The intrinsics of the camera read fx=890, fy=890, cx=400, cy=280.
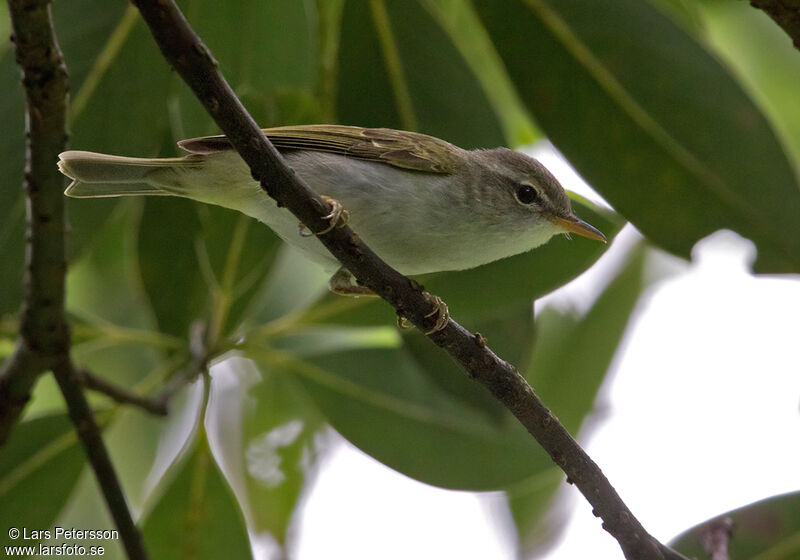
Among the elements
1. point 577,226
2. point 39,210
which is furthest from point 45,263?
point 577,226

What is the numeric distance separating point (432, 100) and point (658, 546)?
1.79m

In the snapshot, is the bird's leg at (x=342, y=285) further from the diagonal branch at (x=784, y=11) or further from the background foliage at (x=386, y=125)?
the diagonal branch at (x=784, y=11)

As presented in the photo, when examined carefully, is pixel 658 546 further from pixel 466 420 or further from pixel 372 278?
pixel 466 420

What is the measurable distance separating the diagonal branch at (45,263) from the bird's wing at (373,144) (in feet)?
1.94

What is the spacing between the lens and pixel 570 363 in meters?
4.10

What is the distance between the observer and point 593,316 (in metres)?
4.25

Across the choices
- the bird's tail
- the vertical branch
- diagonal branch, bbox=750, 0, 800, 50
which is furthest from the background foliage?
diagonal branch, bbox=750, 0, 800, 50

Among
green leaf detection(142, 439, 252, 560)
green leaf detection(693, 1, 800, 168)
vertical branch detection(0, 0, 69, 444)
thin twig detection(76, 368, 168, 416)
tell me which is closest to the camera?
vertical branch detection(0, 0, 69, 444)

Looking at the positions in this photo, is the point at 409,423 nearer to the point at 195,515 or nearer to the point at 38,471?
the point at 195,515

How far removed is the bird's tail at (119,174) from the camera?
9.20 ft

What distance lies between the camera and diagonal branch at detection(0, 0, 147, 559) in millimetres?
2084

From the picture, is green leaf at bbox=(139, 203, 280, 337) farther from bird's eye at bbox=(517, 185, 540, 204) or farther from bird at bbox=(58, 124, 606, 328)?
bird's eye at bbox=(517, 185, 540, 204)

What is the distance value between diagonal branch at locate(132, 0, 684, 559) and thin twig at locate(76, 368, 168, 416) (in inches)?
44.5

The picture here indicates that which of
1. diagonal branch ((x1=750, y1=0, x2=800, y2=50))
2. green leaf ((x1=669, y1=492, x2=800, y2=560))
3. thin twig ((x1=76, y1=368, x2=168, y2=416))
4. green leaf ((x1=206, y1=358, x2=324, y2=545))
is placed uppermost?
diagonal branch ((x1=750, y1=0, x2=800, y2=50))
